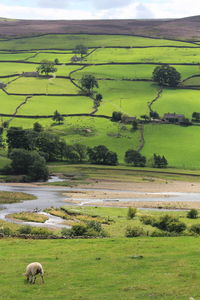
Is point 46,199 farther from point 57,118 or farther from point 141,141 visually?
point 57,118

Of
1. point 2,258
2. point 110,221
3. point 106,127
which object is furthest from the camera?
point 106,127

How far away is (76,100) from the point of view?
637 ft

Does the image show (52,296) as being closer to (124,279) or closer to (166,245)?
(124,279)

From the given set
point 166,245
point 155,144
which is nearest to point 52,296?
point 166,245

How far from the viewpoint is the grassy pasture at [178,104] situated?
598 ft

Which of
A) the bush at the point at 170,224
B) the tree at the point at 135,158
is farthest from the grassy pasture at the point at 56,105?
the bush at the point at 170,224

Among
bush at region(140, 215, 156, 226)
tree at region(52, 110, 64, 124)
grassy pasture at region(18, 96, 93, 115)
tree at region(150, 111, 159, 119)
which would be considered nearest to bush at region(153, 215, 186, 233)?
bush at region(140, 215, 156, 226)

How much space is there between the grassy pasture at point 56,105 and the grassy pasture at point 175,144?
28968 millimetres

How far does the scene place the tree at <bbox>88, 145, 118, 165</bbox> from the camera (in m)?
141

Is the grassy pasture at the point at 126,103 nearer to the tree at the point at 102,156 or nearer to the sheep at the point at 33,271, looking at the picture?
the tree at the point at 102,156

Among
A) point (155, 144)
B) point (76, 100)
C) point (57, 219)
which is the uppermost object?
point (76, 100)

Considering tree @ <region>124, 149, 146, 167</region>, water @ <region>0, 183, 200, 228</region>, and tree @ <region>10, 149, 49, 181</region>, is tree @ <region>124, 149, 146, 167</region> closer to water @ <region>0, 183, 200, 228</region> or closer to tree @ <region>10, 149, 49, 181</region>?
water @ <region>0, 183, 200, 228</region>

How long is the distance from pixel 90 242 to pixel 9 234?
986cm

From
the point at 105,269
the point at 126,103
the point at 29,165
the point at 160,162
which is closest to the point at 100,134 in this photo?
the point at 160,162
